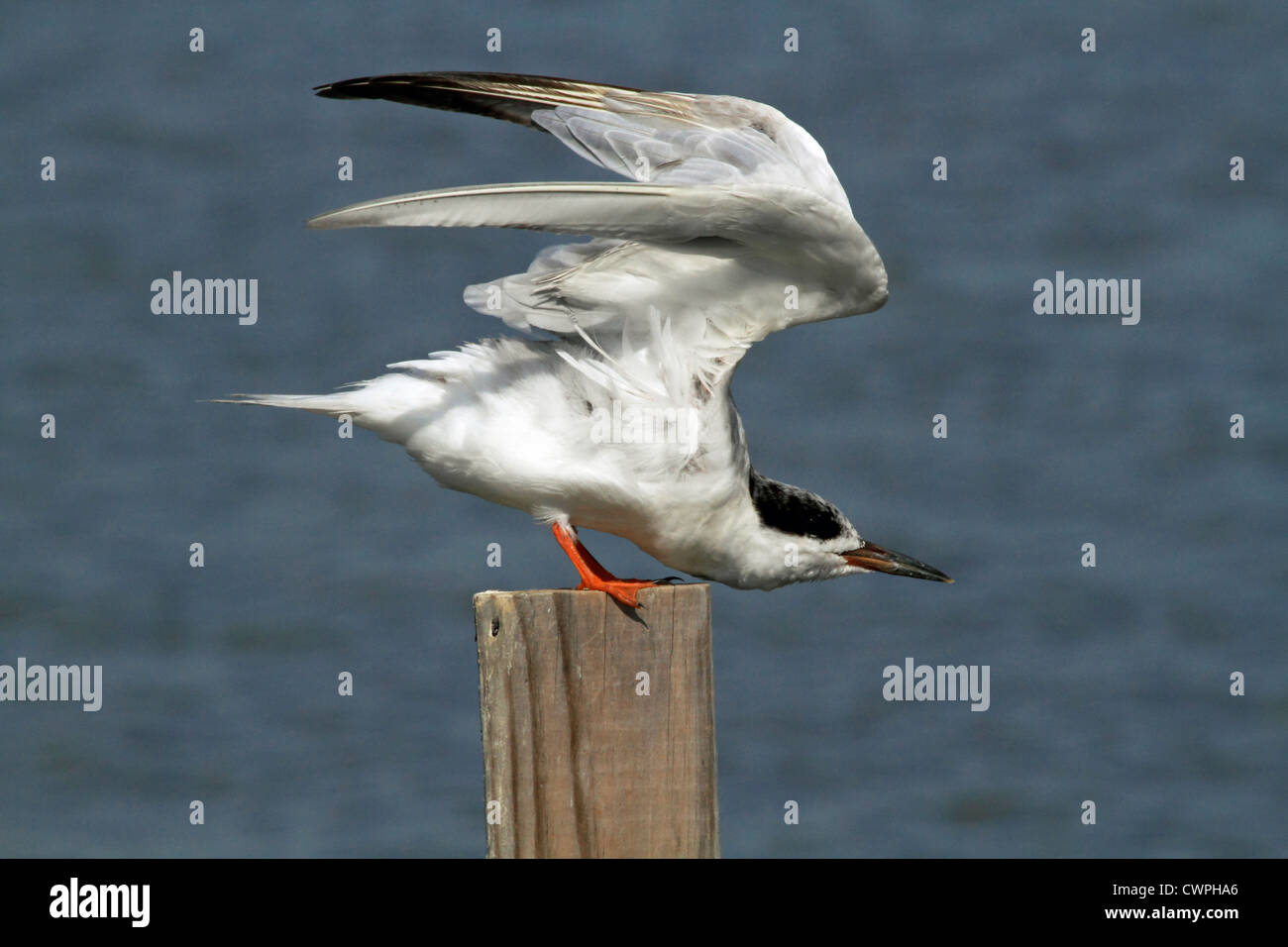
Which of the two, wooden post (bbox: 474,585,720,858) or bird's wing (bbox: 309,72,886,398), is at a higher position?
bird's wing (bbox: 309,72,886,398)

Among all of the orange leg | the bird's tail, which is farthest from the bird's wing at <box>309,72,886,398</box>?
the orange leg

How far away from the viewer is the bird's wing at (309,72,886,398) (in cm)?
430

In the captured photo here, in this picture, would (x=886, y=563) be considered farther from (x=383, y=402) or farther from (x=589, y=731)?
(x=589, y=731)

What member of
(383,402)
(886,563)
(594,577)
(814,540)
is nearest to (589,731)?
(594,577)

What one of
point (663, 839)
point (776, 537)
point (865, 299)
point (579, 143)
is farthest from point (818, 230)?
point (663, 839)

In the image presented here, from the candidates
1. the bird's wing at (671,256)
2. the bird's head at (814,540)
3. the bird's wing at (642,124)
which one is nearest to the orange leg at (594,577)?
the bird's wing at (671,256)

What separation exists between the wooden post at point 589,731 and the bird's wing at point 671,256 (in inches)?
43.0

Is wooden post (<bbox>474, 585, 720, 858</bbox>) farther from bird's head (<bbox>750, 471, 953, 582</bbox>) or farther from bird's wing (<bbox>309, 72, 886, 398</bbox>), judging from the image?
bird's head (<bbox>750, 471, 953, 582</bbox>)

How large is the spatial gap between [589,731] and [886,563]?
6.74 feet

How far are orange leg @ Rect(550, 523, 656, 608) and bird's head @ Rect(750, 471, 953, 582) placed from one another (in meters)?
0.65

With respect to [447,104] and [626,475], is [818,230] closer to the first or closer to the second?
[626,475]

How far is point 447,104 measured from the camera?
473cm
